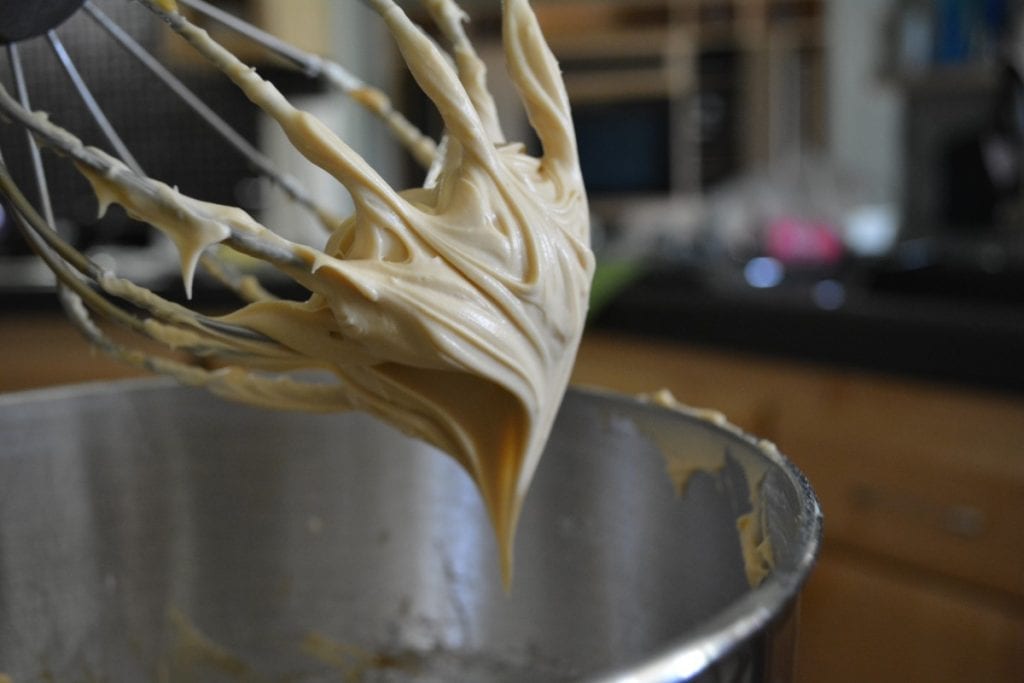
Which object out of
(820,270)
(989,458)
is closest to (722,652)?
(989,458)

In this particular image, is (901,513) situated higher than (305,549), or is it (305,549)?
(305,549)

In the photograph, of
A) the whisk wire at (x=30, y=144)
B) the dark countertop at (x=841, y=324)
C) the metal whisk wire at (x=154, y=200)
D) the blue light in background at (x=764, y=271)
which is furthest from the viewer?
the blue light in background at (x=764, y=271)

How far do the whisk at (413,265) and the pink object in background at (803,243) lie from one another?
1.30 metres

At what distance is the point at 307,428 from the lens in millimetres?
586

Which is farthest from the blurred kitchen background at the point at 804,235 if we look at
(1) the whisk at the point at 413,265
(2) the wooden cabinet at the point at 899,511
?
(1) the whisk at the point at 413,265

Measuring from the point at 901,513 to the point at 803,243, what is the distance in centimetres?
70

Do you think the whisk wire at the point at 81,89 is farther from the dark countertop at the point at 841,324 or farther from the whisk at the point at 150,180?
the dark countertop at the point at 841,324

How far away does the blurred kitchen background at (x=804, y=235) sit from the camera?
3.48 ft

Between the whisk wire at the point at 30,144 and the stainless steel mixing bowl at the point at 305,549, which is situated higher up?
the whisk wire at the point at 30,144

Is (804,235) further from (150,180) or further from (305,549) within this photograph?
(150,180)

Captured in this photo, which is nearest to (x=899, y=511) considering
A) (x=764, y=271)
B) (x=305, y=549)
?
(x=764, y=271)

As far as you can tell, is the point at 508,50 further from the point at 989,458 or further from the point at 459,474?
Result: the point at 989,458

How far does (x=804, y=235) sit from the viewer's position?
171 centimetres

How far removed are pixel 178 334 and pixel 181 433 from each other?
174 mm
